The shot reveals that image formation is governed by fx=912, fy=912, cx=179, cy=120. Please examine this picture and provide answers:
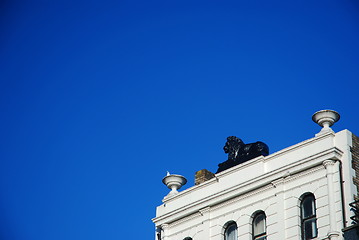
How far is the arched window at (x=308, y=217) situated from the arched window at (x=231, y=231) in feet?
11.8

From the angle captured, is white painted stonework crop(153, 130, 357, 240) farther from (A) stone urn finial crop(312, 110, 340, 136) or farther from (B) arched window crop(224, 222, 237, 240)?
(A) stone urn finial crop(312, 110, 340, 136)

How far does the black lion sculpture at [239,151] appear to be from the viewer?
42469 millimetres

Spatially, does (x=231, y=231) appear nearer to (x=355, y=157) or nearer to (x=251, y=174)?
(x=251, y=174)

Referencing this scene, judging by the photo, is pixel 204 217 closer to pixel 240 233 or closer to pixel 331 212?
pixel 240 233

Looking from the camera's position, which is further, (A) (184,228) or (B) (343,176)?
(A) (184,228)

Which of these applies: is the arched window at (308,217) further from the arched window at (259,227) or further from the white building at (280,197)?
the arched window at (259,227)

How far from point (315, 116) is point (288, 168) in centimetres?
260

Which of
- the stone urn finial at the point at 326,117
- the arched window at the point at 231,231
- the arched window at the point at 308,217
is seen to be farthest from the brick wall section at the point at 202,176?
the stone urn finial at the point at 326,117

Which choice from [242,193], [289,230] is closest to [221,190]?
[242,193]

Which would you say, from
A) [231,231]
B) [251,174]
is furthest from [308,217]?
[231,231]

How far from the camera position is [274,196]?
39438mm

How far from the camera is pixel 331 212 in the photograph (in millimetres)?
36688

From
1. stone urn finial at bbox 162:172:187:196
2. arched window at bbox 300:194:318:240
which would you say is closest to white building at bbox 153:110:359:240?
arched window at bbox 300:194:318:240

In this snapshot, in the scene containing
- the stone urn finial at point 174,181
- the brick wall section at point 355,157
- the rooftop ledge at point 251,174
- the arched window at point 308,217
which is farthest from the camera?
the stone urn finial at point 174,181
